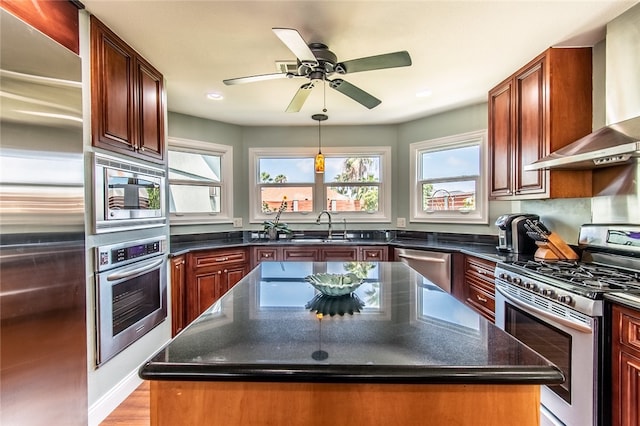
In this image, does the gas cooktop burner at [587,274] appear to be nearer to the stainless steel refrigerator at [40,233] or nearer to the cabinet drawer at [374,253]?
the cabinet drawer at [374,253]

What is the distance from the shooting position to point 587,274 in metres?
1.75

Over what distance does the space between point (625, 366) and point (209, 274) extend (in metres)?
3.13

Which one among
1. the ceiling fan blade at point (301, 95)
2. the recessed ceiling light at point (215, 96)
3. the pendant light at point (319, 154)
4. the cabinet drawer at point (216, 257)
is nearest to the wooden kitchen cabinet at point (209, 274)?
the cabinet drawer at point (216, 257)

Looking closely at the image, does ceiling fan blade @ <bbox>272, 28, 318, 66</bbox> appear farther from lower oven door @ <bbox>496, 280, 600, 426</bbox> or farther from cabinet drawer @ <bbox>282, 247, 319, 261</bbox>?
cabinet drawer @ <bbox>282, 247, 319, 261</bbox>

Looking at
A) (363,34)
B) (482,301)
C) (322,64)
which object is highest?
(363,34)

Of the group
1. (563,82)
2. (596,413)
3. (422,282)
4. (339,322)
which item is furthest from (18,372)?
(563,82)

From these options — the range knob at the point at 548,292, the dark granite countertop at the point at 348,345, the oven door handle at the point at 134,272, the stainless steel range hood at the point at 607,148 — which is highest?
the stainless steel range hood at the point at 607,148

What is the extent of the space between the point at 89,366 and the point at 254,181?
109 inches

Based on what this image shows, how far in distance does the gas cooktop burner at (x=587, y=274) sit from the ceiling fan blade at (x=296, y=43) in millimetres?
1844

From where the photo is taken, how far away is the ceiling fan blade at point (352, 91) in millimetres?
2002

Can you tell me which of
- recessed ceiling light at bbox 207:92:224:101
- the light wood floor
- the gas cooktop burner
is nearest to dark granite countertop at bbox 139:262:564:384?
the gas cooktop burner

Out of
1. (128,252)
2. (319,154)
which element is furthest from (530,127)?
(128,252)

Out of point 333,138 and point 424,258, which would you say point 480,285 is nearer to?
point 424,258

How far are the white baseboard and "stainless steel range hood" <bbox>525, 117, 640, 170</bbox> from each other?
317cm
